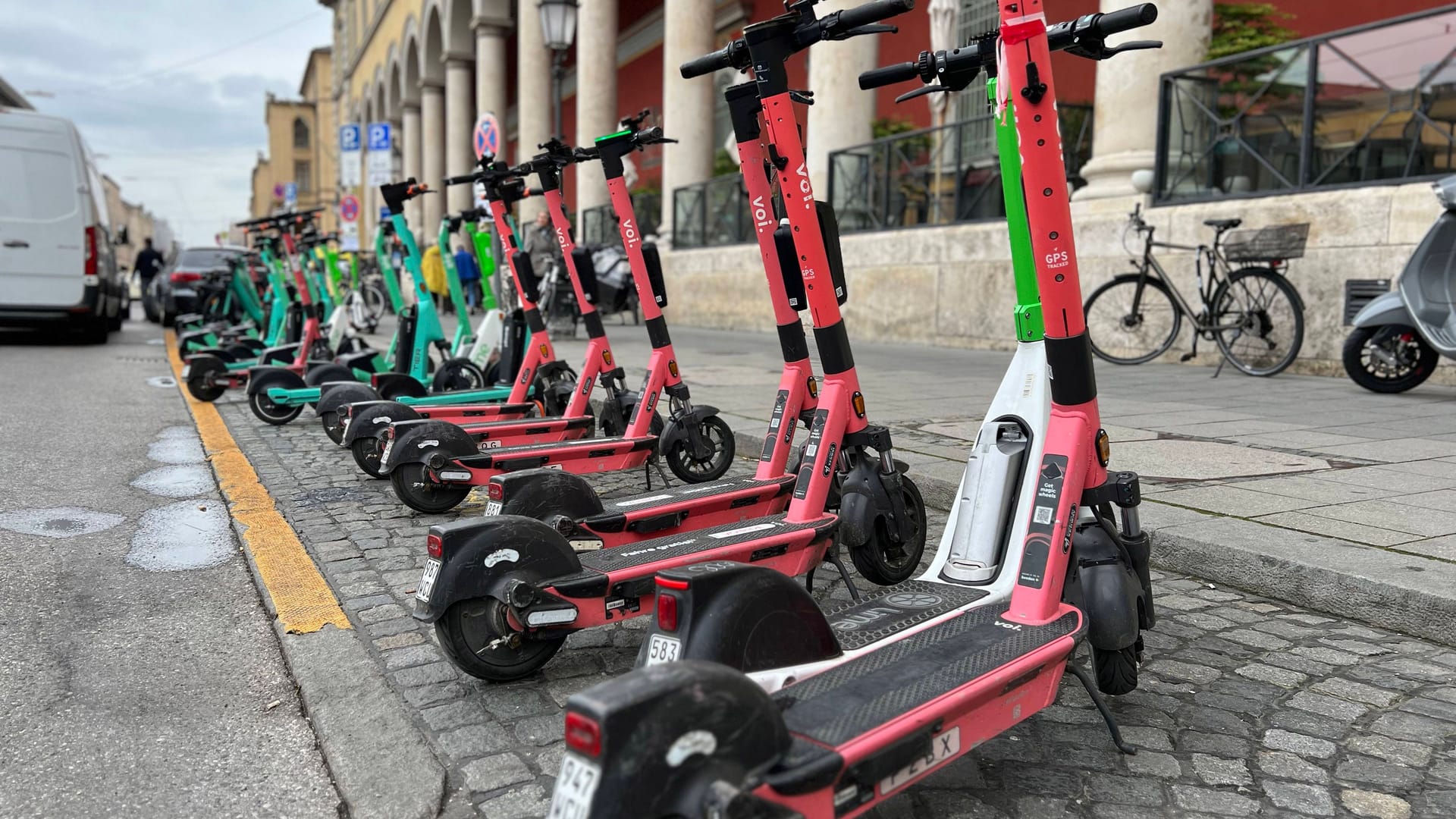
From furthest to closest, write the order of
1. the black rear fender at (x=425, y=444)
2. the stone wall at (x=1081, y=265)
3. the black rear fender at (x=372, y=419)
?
the stone wall at (x=1081, y=265) < the black rear fender at (x=372, y=419) < the black rear fender at (x=425, y=444)

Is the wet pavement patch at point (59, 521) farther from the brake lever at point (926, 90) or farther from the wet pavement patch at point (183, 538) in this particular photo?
the brake lever at point (926, 90)

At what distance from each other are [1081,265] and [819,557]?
7.55 meters

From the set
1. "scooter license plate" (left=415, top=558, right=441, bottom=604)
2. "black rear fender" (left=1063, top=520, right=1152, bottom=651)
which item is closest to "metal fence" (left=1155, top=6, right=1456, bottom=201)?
"black rear fender" (left=1063, top=520, right=1152, bottom=651)

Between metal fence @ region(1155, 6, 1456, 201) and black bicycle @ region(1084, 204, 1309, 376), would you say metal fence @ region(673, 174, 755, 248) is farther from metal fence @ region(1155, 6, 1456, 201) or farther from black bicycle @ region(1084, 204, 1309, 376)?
metal fence @ region(1155, 6, 1456, 201)

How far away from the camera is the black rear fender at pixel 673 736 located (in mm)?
1501

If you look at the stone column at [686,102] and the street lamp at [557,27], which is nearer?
the street lamp at [557,27]

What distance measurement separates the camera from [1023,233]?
9.27ft

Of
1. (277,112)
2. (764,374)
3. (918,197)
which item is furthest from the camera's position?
(277,112)

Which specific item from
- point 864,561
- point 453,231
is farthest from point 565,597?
point 453,231

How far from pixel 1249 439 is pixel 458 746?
4.51 meters

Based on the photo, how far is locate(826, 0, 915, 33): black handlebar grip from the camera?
9.89ft

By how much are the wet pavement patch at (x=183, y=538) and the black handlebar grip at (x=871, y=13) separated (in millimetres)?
2798

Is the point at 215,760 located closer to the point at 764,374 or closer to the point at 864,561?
the point at 864,561

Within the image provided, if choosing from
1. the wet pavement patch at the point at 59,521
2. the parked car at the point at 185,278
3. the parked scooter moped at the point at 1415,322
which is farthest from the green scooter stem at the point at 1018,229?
the parked car at the point at 185,278
